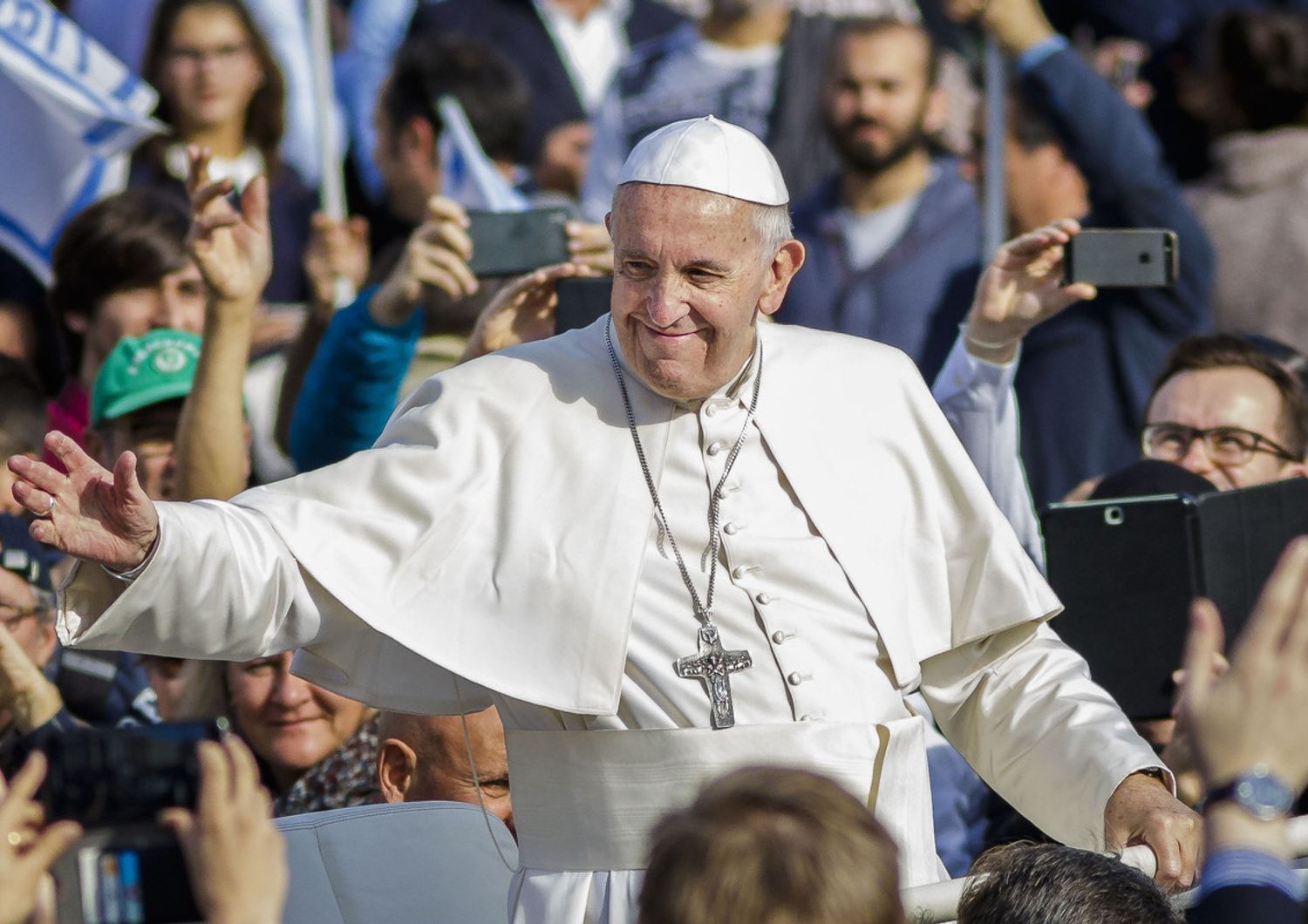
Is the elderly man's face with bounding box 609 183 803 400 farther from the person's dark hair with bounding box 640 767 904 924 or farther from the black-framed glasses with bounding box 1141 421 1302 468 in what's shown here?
the black-framed glasses with bounding box 1141 421 1302 468

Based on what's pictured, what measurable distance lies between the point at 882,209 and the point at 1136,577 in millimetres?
3263

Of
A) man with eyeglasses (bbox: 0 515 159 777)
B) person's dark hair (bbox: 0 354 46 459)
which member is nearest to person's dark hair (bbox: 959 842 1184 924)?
man with eyeglasses (bbox: 0 515 159 777)

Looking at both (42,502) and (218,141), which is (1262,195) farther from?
(42,502)

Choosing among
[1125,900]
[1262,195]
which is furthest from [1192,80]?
[1125,900]

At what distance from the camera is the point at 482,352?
496 centimetres

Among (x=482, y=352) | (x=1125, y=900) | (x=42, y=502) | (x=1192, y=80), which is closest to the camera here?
(x=1125, y=900)

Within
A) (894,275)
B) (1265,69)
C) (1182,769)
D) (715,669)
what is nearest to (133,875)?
(715,669)

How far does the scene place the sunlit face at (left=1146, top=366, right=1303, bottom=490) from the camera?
17.0 ft

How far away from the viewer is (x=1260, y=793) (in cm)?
203

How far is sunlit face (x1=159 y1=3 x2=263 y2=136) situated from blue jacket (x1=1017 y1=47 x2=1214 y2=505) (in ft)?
9.26

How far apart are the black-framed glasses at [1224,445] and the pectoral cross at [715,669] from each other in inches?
83.8

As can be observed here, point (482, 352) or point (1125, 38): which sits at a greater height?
point (1125, 38)

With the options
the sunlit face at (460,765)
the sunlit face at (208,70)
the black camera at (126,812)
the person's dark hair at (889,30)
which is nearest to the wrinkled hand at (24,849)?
the black camera at (126,812)

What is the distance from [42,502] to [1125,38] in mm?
7169
